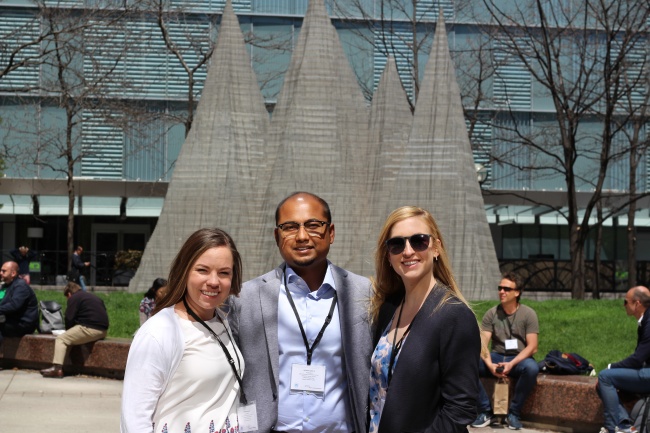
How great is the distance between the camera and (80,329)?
13375mm

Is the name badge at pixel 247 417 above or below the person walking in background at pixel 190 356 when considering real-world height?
below

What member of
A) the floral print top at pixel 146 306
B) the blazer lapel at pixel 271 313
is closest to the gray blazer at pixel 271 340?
the blazer lapel at pixel 271 313

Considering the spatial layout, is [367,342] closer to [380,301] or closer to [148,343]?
[380,301]

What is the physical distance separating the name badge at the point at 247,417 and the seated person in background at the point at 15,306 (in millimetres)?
10435

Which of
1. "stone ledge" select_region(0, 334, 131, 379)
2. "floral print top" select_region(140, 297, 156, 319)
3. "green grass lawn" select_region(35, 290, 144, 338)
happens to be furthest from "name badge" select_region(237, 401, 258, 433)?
"green grass lawn" select_region(35, 290, 144, 338)

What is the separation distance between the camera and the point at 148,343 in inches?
145

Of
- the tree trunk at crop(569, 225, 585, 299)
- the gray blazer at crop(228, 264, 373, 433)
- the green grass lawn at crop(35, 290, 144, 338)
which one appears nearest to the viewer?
the gray blazer at crop(228, 264, 373, 433)

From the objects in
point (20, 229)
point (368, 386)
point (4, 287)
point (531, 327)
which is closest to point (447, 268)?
point (368, 386)

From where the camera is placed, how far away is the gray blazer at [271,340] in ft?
14.0

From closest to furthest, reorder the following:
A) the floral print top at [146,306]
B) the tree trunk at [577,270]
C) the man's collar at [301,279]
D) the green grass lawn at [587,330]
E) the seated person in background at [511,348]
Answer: the man's collar at [301,279] < the seated person in background at [511,348] < the floral print top at [146,306] < the green grass lawn at [587,330] < the tree trunk at [577,270]

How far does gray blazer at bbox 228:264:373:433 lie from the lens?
4.27 meters

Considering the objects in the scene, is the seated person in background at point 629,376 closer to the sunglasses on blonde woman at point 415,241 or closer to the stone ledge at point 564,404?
the stone ledge at point 564,404

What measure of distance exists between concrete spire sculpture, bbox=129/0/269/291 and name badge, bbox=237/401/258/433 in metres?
15.8

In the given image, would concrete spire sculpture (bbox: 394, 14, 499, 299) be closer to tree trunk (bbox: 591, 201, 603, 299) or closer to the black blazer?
tree trunk (bbox: 591, 201, 603, 299)
